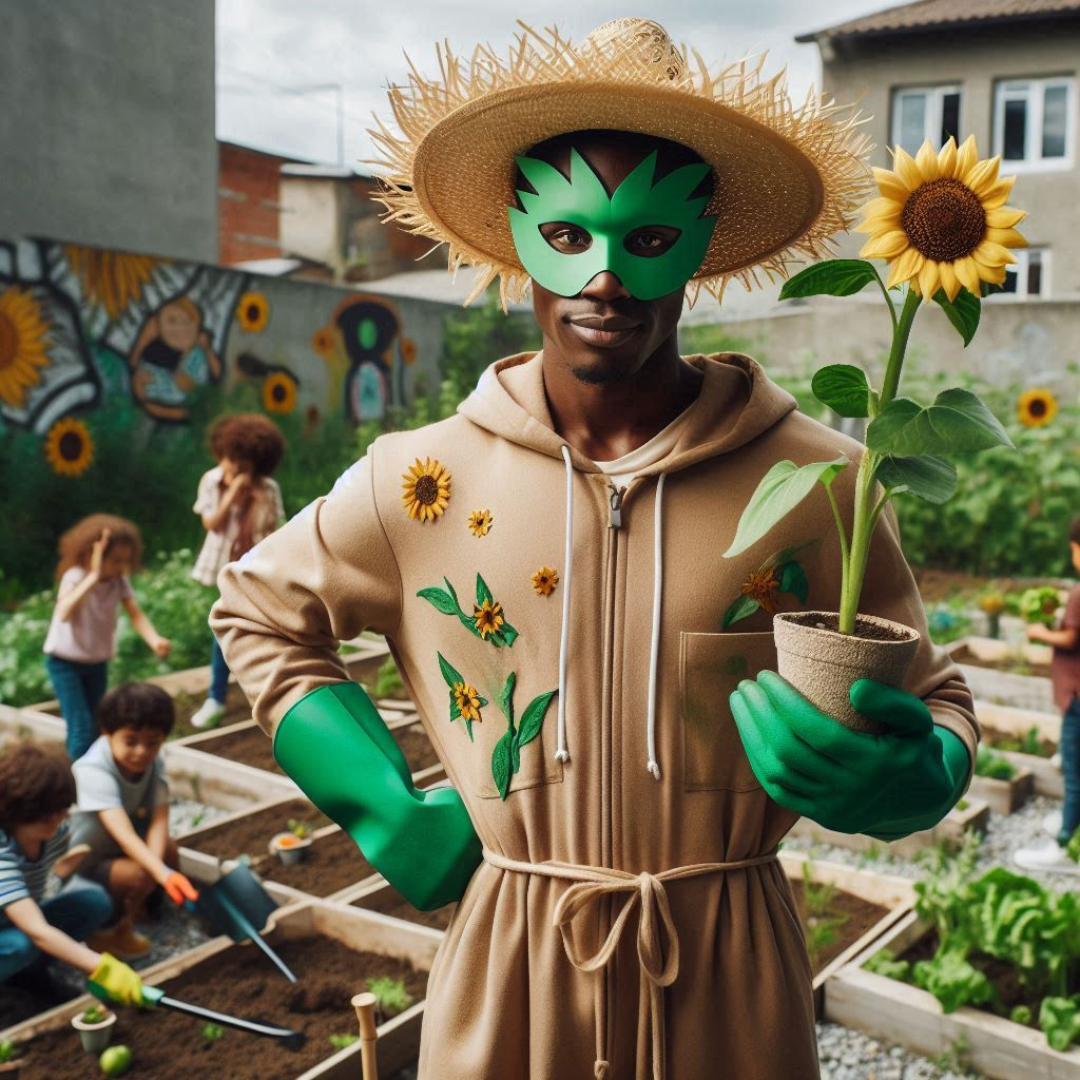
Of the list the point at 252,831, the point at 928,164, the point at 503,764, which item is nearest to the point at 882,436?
the point at 928,164

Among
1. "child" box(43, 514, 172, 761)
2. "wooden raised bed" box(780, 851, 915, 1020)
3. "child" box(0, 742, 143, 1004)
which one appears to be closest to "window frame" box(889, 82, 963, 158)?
"wooden raised bed" box(780, 851, 915, 1020)

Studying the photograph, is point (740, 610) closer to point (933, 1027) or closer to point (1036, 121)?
point (933, 1027)

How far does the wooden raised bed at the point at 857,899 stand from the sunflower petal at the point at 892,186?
265cm

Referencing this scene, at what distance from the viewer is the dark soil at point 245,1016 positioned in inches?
113

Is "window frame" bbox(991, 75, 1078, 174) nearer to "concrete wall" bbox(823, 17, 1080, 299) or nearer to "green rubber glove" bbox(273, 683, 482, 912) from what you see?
"concrete wall" bbox(823, 17, 1080, 299)

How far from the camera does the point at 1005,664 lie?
6.36m

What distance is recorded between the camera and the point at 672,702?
4.70 ft

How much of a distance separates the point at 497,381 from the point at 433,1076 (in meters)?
0.92

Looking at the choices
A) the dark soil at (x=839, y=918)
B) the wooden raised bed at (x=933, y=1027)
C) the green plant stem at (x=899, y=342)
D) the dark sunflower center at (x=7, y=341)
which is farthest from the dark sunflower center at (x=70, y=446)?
the green plant stem at (x=899, y=342)

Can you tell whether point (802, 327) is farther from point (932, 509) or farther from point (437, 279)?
point (437, 279)

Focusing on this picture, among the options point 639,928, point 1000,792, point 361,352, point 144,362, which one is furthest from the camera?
point 361,352

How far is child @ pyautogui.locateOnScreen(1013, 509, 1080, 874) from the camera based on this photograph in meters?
4.12

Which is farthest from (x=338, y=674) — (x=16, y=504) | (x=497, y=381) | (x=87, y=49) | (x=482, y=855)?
(x=87, y=49)

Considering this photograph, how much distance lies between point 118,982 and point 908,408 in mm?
2548
